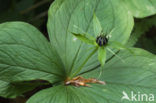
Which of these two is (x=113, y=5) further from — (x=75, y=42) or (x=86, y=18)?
(x=75, y=42)

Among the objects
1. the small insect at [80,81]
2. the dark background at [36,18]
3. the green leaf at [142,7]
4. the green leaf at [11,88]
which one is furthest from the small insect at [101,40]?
the dark background at [36,18]

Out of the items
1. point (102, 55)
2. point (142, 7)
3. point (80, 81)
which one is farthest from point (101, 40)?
point (142, 7)

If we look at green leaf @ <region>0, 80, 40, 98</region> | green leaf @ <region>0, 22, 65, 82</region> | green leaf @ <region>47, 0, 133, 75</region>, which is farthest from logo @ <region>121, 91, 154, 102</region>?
green leaf @ <region>0, 80, 40, 98</region>

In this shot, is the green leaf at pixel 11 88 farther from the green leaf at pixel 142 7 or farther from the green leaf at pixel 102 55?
the green leaf at pixel 142 7

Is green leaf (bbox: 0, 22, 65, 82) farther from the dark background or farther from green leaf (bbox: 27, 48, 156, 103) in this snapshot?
the dark background

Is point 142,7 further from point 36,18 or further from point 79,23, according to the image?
point 36,18

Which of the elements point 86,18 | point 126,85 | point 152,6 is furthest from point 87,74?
point 152,6
